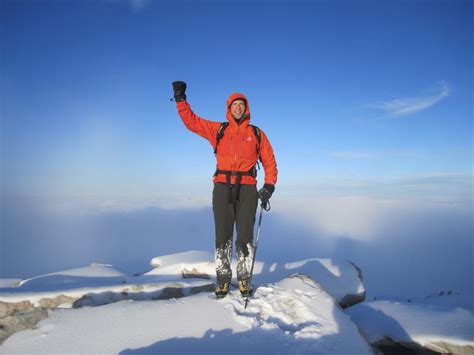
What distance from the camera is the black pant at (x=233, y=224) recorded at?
14.8 feet

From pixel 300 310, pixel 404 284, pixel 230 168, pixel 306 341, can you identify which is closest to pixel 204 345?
pixel 306 341

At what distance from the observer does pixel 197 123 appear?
465cm

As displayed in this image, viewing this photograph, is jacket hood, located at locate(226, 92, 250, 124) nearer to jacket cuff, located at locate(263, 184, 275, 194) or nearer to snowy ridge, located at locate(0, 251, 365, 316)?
jacket cuff, located at locate(263, 184, 275, 194)

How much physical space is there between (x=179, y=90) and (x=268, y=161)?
1.86m

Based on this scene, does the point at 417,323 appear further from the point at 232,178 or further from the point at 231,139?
the point at 231,139

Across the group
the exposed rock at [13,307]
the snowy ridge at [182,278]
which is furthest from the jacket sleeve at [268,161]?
the exposed rock at [13,307]

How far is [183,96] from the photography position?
4586 mm

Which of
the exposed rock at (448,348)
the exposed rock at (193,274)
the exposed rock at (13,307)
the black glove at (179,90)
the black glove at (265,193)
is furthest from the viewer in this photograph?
the exposed rock at (193,274)

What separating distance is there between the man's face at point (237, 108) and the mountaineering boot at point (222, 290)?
268cm

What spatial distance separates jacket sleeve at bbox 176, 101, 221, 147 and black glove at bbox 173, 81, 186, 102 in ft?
0.23

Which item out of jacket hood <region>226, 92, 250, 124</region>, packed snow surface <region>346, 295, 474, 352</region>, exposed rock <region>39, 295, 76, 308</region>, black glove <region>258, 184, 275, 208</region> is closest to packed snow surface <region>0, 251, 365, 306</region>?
exposed rock <region>39, 295, 76, 308</region>

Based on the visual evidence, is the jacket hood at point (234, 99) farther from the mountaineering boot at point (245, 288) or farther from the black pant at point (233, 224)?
the mountaineering boot at point (245, 288)

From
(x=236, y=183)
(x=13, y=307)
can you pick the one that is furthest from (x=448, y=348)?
(x=13, y=307)

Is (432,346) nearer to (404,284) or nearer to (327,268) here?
(327,268)
